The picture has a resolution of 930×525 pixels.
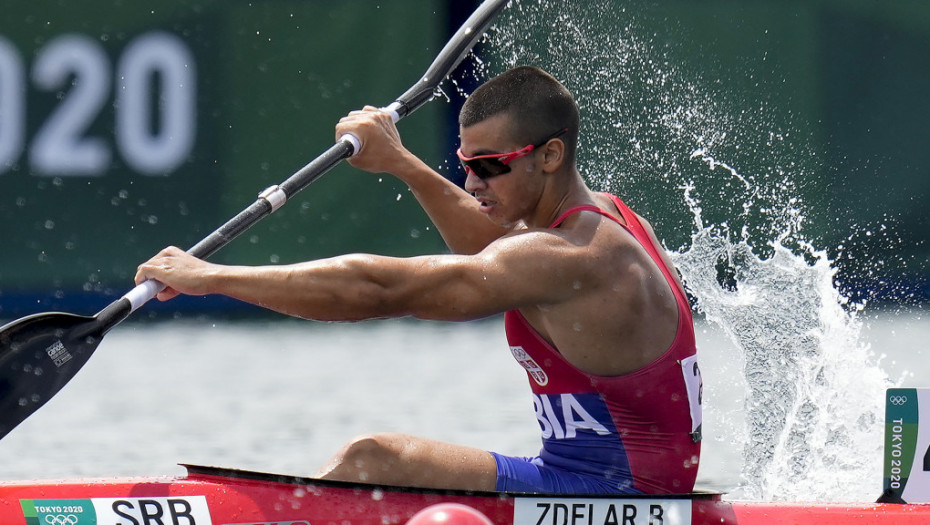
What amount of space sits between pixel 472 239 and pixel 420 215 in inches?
246

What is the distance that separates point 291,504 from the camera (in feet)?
11.7

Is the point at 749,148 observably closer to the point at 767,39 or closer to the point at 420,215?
the point at 767,39

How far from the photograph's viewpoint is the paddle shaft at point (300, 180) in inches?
160

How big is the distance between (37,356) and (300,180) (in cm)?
105

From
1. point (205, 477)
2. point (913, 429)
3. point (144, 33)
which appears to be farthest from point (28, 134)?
point (913, 429)

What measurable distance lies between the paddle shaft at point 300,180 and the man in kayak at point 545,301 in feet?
0.76

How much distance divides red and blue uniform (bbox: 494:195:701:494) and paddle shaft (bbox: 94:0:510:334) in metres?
1.05

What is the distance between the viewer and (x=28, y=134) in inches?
416

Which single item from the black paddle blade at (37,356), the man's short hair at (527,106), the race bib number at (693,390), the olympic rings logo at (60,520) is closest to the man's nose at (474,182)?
the man's short hair at (527,106)

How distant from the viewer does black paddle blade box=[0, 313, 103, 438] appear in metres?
4.03

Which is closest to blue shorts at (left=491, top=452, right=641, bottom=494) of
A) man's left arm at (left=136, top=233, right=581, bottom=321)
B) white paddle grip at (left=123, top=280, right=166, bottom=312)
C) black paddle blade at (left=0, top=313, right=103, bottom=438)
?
man's left arm at (left=136, top=233, right=581, bottom=321)

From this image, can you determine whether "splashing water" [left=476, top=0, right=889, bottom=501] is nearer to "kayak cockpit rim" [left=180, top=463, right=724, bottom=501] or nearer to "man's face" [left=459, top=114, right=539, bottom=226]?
"man's face" [left=459, top=114, right=539, bottom=226]

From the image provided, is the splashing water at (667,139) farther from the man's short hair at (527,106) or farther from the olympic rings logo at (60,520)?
the olympic rings logo at (60,520)

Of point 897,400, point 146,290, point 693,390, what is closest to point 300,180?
point 146,290
